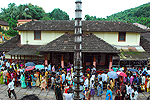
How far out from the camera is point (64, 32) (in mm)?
16531

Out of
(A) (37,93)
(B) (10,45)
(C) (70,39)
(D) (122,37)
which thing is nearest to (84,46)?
(C) (70,39)

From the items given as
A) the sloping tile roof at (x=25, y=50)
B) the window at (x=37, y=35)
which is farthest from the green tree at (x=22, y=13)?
the sloping tile roof at (x=25, y=50)

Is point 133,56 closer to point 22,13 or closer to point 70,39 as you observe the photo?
point 70,39

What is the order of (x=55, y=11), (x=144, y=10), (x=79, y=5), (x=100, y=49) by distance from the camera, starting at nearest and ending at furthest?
(x=79, y=5) → (x=100, y=49) → (x=55, y=11) → (x=144, y=10)

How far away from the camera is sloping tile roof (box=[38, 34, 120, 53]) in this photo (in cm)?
1342

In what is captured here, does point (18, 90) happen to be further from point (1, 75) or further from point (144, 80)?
point (144, 80)

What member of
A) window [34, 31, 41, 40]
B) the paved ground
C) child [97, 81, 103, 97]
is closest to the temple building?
window [34, 31, 41, 40]

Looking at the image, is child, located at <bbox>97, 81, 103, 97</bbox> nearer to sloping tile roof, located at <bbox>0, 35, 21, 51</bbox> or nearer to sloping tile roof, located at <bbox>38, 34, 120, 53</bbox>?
sloping tile roof, located at <bbox>38, 34, 120, 53</bbox>

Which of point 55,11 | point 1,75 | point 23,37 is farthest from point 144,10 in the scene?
point 1,75

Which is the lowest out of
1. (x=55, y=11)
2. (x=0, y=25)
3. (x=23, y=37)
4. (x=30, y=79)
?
(x=30, y=79)

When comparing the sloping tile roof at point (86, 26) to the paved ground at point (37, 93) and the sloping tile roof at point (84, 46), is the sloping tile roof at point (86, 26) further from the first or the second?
the paved ground at point (37, 93)

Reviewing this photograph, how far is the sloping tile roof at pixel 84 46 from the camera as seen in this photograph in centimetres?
1342

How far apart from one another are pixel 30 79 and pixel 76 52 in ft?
24.7

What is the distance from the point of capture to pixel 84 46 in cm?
1396
